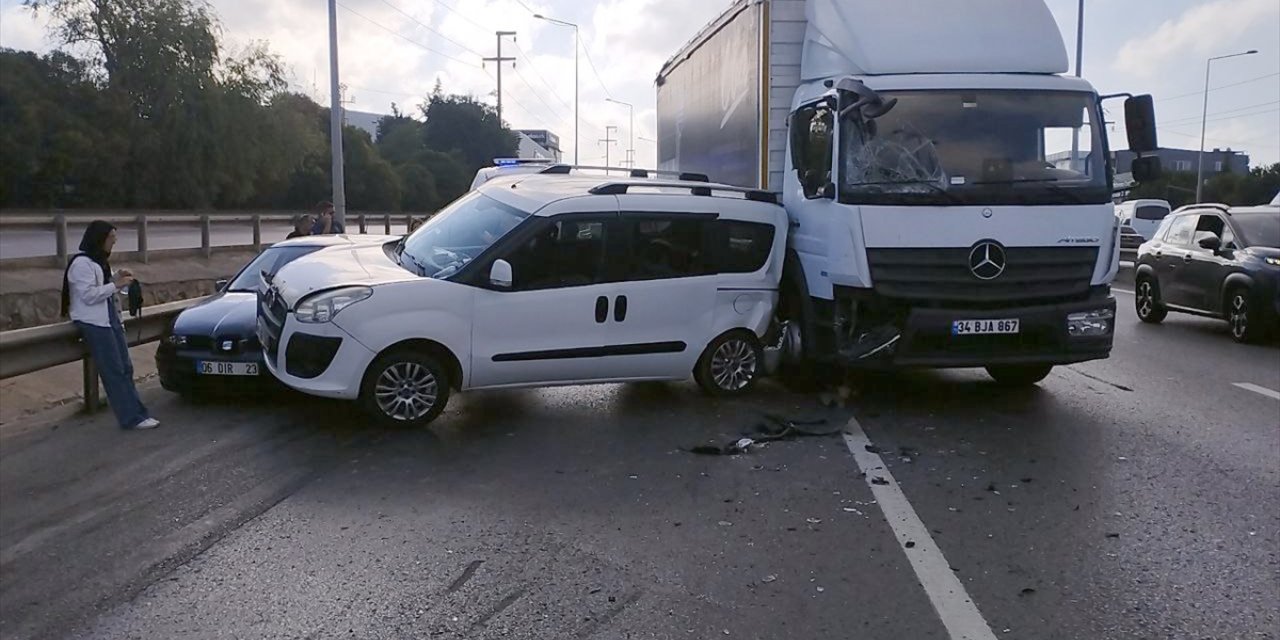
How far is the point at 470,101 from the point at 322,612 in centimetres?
9567

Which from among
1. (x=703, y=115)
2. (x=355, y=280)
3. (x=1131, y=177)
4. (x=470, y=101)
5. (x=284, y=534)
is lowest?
(x=284, y=534)

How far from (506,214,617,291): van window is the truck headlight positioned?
3.83m

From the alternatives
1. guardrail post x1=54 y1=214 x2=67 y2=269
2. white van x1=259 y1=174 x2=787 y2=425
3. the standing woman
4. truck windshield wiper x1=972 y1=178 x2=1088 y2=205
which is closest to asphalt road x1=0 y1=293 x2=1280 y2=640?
the standing woman

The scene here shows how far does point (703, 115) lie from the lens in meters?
13.2

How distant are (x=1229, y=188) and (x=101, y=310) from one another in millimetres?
59831

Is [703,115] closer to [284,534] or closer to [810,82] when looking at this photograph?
[810,82]

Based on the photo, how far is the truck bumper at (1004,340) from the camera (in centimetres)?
856

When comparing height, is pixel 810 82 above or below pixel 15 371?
above

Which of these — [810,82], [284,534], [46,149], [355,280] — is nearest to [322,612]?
[284,534]

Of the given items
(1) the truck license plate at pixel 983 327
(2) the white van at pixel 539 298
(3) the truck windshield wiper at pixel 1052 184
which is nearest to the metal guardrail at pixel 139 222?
(2) the white van at pixel 539 298

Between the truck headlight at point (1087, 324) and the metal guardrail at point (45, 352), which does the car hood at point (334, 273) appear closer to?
the metal guardrail at point (45, 352)

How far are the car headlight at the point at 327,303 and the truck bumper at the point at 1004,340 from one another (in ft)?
13.7

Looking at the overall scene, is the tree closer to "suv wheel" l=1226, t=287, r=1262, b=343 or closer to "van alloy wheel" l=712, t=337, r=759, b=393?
"suv wheel" l=1226, t=287, r=1262, b=343

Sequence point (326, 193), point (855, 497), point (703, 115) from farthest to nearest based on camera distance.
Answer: point (326, 193), point (703, 115), point (855, 497)
